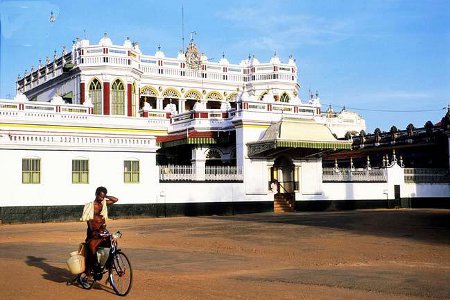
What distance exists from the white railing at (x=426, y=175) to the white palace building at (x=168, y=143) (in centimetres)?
45

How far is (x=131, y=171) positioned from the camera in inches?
1255

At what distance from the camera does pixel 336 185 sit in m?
39.2

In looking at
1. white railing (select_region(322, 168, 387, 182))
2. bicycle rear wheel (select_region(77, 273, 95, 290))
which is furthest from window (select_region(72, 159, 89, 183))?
bicycle rear wheel (select_region(77, 273, 95, 290))

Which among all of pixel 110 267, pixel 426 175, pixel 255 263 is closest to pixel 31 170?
pixel 255 263

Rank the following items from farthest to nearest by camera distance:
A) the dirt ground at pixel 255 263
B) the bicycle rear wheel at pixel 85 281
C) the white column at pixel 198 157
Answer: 1. the white column at pixel 198 157
2. the bicycle rear wheel at pixel 85 281
3. the dirt ground at pixel 255 263

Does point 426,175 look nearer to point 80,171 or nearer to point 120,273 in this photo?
point 80,171

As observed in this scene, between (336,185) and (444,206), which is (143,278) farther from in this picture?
(444,206)

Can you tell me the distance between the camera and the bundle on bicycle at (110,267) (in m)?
9.77

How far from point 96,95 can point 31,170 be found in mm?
12470

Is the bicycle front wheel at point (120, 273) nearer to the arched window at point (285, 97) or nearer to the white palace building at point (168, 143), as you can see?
the white palace building at point (168, 143)

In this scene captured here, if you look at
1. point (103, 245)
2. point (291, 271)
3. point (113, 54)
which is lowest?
point (291, 271)

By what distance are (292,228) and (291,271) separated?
11.0 meters

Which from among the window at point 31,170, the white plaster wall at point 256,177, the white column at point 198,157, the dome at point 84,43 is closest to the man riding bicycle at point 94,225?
the window at point 31,170

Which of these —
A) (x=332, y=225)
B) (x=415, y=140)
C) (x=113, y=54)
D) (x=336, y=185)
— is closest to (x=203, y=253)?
(x=332, y=225)
